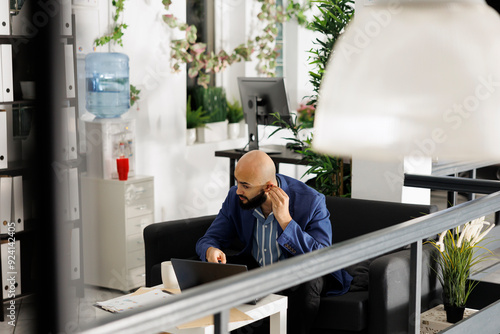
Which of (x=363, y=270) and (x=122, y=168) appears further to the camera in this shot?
(x=122, y=168)

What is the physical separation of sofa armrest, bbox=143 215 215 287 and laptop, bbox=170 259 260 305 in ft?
2.60

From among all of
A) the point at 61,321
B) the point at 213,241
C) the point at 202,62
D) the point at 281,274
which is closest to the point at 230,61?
the point at 202,62

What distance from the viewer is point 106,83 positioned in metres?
5.05

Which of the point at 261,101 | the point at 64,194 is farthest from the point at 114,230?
the point at 261,101

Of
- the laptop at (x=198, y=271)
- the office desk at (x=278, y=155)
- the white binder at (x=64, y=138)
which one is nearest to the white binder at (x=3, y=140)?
the white binder at (x=64, y=138)

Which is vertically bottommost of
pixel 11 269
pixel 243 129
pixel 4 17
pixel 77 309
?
pixel 77 309

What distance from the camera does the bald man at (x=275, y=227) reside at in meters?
3.00

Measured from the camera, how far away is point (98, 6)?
16.5 feet

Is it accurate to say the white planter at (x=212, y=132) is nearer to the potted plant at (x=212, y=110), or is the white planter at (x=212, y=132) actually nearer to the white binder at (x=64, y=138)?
the potted plant at (x=212, y=110)

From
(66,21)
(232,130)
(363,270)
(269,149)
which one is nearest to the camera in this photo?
(363,270)

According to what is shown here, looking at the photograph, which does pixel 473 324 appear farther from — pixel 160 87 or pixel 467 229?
pixel 160 87

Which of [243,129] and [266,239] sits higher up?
[243,129]

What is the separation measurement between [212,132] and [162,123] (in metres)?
0.64

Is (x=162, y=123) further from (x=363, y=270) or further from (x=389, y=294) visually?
(x=389, y=294)
